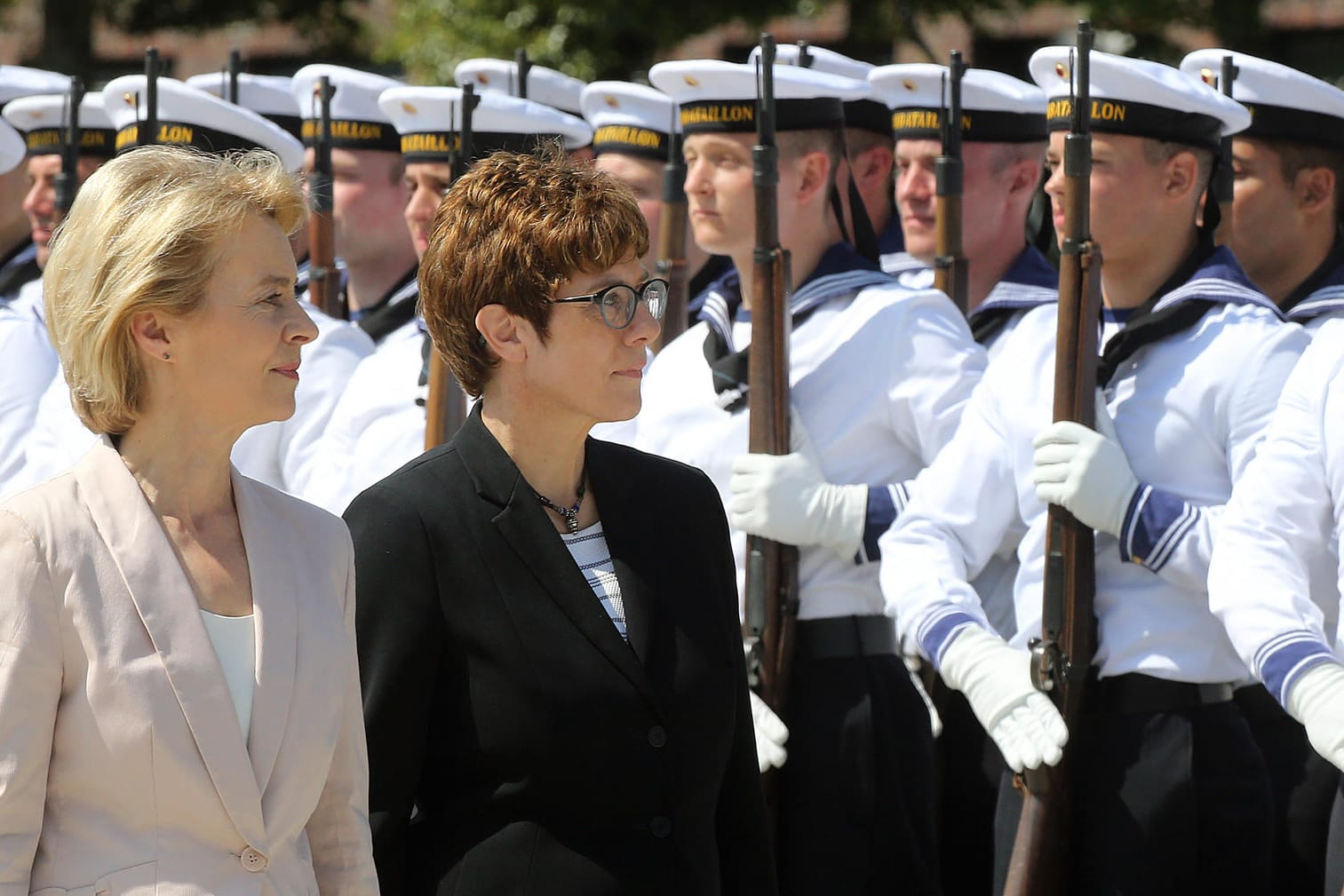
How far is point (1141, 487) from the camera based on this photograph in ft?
13.2

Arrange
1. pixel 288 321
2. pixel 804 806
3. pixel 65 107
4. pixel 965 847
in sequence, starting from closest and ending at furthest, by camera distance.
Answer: pixel 288 321 < pixel 804 806 < pixel 965 847 < pixel 65 107

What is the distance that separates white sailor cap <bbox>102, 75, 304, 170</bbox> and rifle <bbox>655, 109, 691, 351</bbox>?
113cm

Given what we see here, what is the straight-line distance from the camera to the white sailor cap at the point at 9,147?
20.6 feet

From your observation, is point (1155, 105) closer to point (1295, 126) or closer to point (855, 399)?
point (1295, 126)

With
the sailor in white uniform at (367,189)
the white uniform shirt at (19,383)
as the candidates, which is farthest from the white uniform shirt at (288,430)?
the sailor in white uniform at (367,189)

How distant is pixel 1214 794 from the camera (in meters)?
3.93

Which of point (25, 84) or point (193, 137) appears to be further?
point (25, 84)

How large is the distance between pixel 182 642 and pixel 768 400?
238cm

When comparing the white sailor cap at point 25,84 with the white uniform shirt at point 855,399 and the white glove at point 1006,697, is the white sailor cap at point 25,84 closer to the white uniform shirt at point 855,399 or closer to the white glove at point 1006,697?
the white uniform shirt at point 855,399

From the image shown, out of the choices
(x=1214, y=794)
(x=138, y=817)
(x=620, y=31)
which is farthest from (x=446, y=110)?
(x=620, y=31)

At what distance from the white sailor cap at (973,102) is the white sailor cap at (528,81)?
134 cm

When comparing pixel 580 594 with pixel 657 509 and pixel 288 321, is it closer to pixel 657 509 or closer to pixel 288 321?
pixel 657 509

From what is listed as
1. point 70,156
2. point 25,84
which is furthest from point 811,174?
point 25,84

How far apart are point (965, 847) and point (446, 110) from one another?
255 centimetres
